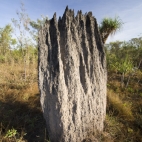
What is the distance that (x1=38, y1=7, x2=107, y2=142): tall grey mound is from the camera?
97.3 inches

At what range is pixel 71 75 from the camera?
257 cm

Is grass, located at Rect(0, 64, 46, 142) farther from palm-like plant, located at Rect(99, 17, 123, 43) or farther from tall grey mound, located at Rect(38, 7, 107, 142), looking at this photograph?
palm-like plant, located at Rect(99, 17, 123, 43)

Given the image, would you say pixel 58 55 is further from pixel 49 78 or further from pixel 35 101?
pixel 35 101

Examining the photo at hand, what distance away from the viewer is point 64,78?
2580 millimetres

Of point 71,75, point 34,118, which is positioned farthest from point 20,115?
point 71,75

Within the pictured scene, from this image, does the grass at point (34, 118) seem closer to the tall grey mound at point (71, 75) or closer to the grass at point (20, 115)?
the grass at point (20, 115)

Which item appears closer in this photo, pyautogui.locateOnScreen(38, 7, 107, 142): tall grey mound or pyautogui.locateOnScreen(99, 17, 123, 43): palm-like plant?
pyautogui.locateOnScreen(38, 7, 107, 142): tall grey mound

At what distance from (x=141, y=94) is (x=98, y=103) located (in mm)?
3618

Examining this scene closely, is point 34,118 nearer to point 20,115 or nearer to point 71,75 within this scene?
point 20,115

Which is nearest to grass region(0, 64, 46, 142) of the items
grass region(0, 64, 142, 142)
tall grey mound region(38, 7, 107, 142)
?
grass region(0, 64, 142, 142)

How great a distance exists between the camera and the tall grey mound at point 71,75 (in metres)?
2.47

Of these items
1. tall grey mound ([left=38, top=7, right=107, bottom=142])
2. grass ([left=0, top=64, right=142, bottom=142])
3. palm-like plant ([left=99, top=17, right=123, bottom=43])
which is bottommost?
grass ([left=0, top=64, right=142, bottom=142])

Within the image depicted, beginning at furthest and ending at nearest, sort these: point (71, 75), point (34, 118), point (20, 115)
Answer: point (20, 115) < point (34, 118) < point (71, 75)

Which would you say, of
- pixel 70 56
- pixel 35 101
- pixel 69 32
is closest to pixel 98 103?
pixel 70 56
